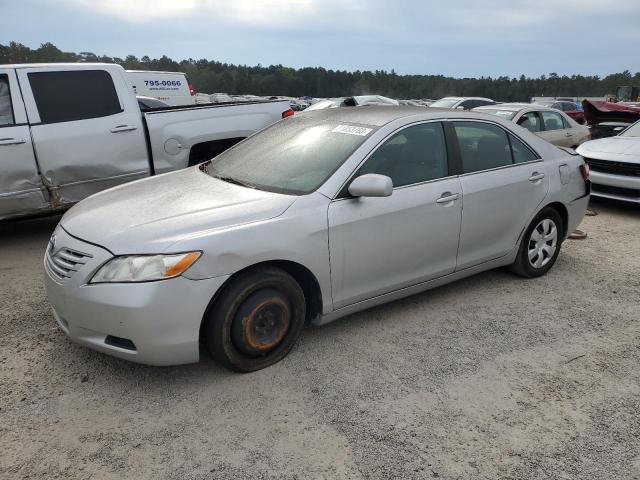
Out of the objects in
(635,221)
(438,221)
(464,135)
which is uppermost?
Result: (464,135)

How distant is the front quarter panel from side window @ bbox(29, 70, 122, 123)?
12.0 feet

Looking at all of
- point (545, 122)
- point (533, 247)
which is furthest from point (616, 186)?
point (533, 247)

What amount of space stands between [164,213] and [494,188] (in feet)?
8.58

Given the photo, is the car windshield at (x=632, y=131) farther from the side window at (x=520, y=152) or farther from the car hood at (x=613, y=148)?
the side window at (x=520, y=152)

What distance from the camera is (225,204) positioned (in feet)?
10.6

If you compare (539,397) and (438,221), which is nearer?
(539,397)

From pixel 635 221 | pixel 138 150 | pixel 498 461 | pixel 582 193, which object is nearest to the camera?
pixel 498 461

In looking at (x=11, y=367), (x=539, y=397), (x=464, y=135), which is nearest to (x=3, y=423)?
(x=11, y=367)

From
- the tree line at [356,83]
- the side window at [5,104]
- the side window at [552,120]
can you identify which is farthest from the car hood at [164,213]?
the tree line at [356,83]

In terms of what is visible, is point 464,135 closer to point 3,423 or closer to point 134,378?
point 134,378

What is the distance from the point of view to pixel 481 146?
4.33 metres

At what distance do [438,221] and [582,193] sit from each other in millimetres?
2028

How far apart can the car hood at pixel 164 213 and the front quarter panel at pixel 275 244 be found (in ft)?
0.19

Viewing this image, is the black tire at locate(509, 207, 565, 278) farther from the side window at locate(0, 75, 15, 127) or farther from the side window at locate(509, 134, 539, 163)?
the side window at locate(0, 75, 15, 127)
